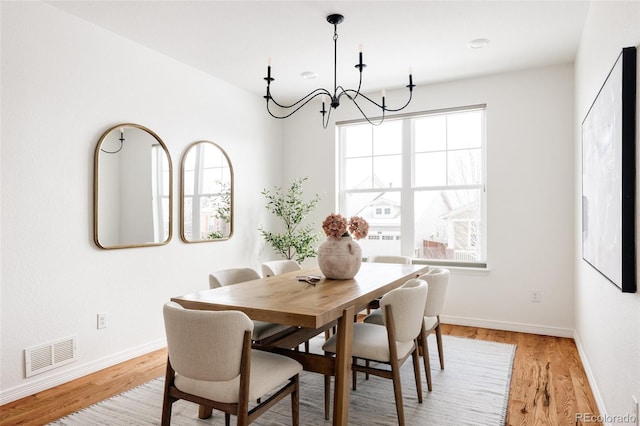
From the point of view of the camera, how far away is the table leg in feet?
6.45

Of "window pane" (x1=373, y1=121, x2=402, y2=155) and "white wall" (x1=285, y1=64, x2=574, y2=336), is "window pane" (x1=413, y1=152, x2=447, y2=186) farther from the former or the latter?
"white wall" (x1=285, y1=64, x2=574, y2=336)

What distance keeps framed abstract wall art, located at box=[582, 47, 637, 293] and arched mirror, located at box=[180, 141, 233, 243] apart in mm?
3224

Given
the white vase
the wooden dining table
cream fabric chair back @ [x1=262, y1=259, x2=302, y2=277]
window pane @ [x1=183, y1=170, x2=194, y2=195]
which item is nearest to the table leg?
the wooden dining table

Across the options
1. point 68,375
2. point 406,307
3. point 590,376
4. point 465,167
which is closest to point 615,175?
point 406,307

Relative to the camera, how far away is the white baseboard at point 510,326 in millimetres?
3975

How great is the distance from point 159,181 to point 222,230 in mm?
922

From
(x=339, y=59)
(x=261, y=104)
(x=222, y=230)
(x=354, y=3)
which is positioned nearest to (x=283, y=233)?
(x=222, y=230)

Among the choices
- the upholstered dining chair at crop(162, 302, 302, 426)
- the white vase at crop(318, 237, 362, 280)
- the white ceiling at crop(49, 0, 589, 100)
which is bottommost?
the upholstered dining chair at crop(162, 302, 302, 426)

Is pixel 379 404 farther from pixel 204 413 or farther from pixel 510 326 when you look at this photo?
pixel 510 326

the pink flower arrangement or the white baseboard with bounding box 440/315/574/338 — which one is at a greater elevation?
the pink flower arrangement

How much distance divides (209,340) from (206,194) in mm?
2769

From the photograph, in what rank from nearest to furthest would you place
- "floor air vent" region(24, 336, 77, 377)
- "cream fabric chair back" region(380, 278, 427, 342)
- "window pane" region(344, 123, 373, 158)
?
1. "cream fabric chair back" region(380, 278, 427, 342)
2. "floor air vent" region(24, 336, 77, 377)
3. "window pane" region(344, 123, 373, 158)

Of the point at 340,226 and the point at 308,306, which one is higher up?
the point at 340,226

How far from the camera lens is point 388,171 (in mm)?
4910
